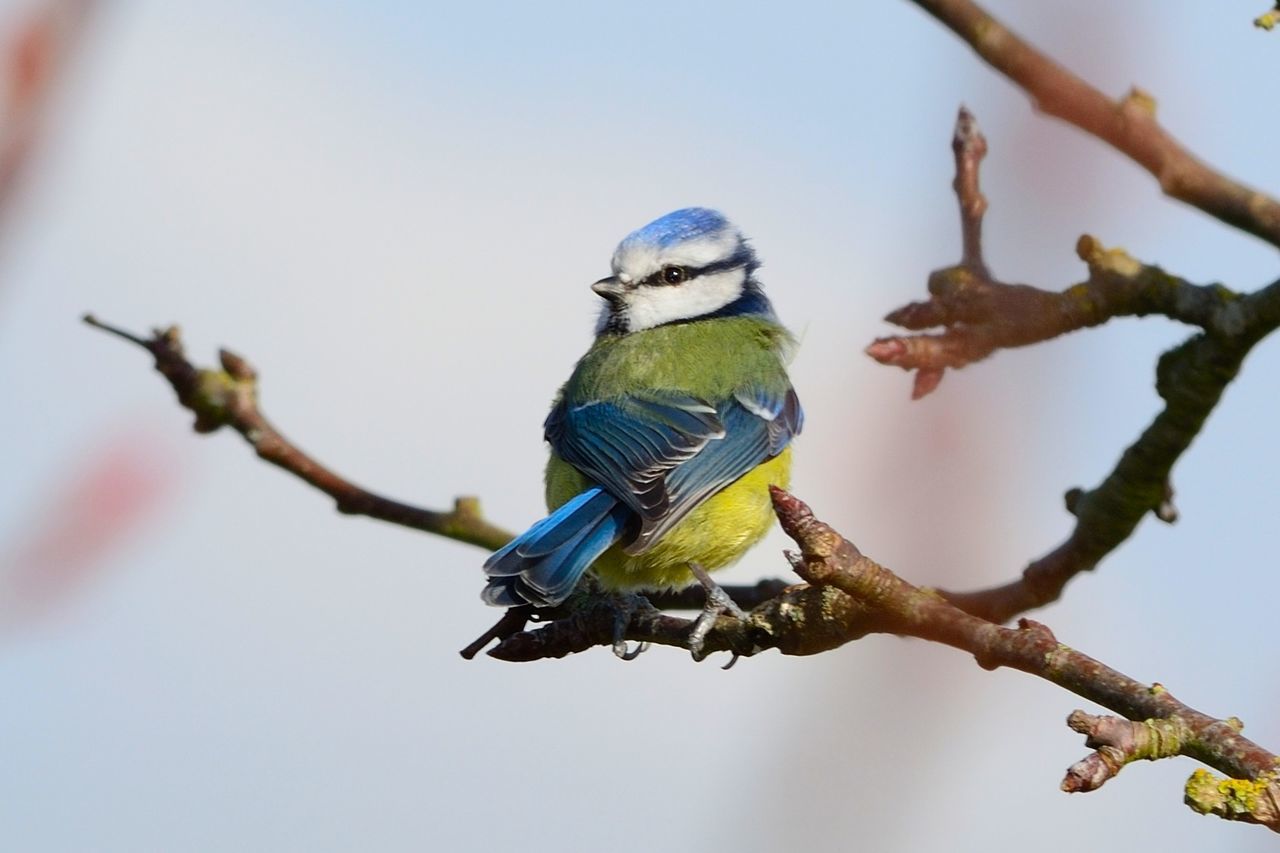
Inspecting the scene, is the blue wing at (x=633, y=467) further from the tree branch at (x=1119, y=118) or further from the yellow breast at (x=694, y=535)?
the tree branch at (x=1119, y=118)

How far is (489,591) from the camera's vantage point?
2.13 meters

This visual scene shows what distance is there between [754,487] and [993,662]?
4.89ft

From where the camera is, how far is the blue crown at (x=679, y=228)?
3.39 m

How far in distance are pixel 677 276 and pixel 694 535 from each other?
89 cm

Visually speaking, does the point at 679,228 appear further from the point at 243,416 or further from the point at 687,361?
the point at 243,416

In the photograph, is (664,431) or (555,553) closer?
(555,553)

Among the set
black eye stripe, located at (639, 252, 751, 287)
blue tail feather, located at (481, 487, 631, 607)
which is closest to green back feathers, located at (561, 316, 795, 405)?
black eye stripe, located at (639, 252, 751, 287)

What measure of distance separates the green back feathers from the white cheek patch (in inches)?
2.3

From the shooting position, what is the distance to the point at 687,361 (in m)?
3.06

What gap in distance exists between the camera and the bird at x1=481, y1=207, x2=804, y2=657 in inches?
94.3

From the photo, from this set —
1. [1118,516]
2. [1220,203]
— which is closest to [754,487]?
[1118,516]

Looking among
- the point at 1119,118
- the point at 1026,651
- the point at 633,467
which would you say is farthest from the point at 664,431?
the point at 1026,651

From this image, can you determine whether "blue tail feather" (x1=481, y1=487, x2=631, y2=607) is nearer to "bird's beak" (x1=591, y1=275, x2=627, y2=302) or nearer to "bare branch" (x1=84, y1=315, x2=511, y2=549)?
"bare branch" (x1=84, y1=315, x2=511, y2=549)

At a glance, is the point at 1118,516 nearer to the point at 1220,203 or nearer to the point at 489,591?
the point at 1220,203
